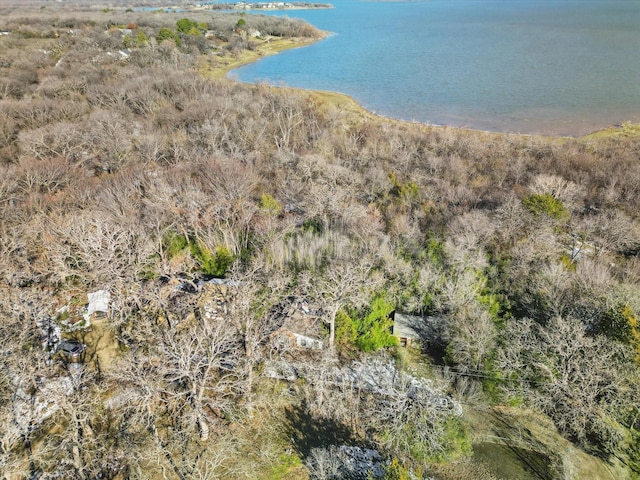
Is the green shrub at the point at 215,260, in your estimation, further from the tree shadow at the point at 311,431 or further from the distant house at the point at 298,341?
the tree shadow at the point at 311,431

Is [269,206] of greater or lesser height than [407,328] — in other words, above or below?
above

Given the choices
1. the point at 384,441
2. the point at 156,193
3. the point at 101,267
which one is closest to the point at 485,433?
the point at 384,441

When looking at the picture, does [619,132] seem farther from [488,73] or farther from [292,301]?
[292,301]

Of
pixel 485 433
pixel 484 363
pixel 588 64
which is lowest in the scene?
pixel 485 433

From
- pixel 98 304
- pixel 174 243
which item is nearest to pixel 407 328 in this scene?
pixel 174 243

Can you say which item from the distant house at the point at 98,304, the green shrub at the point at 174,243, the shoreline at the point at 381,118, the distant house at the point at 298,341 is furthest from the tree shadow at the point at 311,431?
the shoreline at the point at 381,118

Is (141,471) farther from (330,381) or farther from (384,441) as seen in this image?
(384,441)
